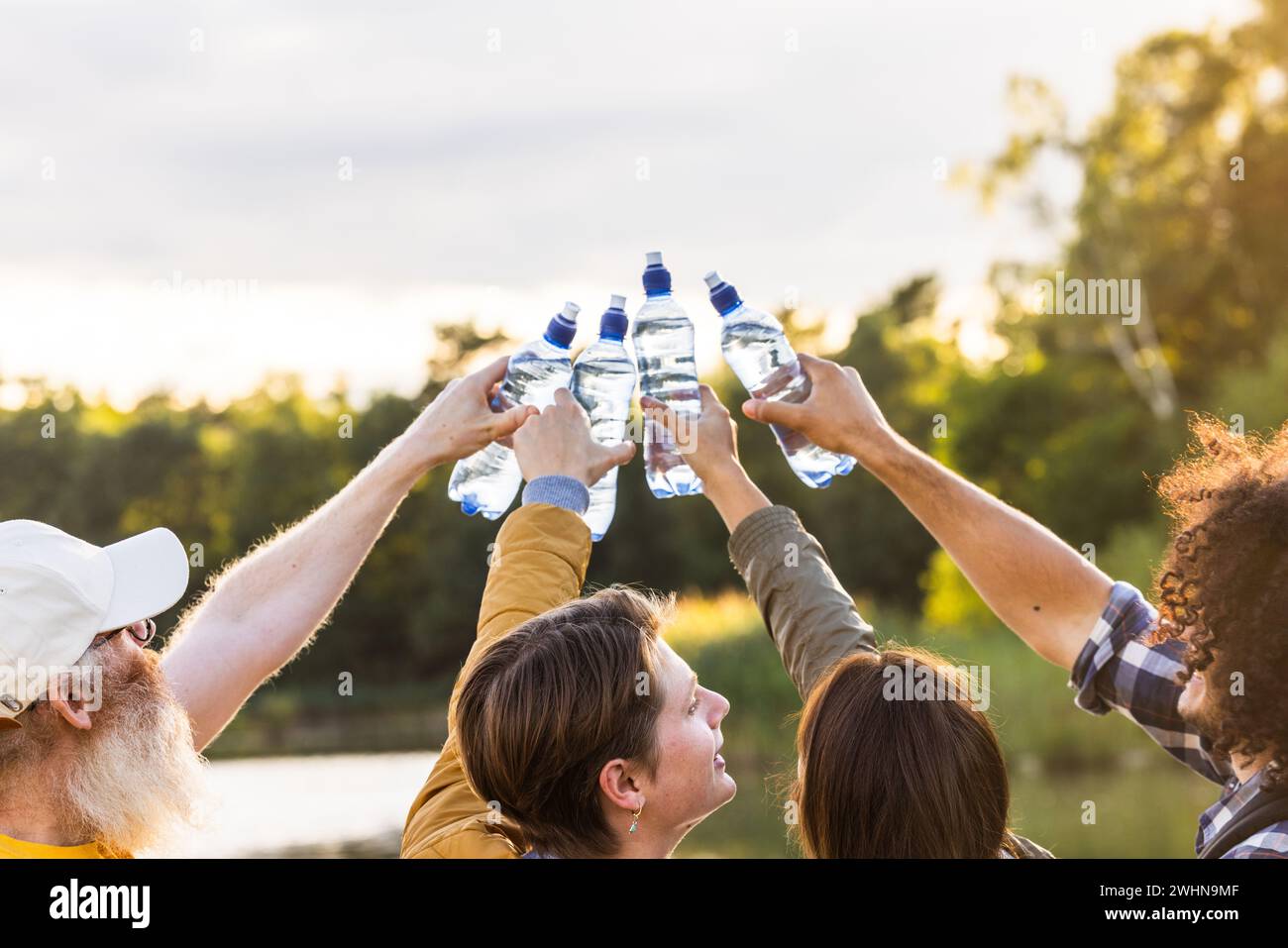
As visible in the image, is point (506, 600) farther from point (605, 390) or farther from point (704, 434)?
point (605, 390)

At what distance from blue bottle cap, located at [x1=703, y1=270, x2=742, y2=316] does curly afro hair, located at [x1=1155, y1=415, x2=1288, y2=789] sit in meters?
0.93

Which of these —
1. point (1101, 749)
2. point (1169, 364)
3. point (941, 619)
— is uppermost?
point (1169, 364)

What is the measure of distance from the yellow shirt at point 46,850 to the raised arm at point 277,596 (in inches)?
14.4

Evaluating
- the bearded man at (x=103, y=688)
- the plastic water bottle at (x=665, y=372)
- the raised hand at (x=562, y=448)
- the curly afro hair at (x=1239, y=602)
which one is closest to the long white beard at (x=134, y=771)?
the bearded man at (x=103, y=688)

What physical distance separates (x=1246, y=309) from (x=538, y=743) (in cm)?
2760

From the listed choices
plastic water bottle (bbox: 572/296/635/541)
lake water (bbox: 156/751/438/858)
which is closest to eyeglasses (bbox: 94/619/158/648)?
plastic water bottle (bbox: 572/296/635/541)

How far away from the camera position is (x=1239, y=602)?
72.8 inches

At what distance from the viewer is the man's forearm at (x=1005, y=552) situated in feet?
7.54

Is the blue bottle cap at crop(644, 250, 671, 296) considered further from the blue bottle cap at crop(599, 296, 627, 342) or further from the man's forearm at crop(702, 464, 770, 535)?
the man's forearm at crop(702, 464, 770, 535)

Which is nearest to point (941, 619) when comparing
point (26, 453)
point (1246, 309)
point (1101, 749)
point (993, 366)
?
point (993, 366)

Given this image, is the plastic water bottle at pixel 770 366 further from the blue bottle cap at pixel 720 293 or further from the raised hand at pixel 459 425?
the raised hand at pixel 459 425

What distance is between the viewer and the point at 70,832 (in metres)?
1.83
